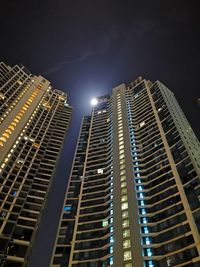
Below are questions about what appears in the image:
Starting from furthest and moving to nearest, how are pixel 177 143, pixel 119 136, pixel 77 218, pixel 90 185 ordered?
pixel 119 136, pixel 90 185, pixel 177 143, pixel 77 218

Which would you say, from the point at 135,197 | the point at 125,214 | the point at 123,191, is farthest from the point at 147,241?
the point at 123,191

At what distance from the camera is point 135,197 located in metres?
63.5

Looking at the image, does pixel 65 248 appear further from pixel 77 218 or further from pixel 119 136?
pixel 119 136

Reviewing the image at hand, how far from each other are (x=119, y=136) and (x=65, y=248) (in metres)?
38.4

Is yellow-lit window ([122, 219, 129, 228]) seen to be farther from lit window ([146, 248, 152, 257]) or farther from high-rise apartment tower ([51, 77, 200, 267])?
lit window ([146, 248, 152, 257])

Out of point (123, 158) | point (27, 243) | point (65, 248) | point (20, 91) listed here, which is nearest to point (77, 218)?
point (65, 248)

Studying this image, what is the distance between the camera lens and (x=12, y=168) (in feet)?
267

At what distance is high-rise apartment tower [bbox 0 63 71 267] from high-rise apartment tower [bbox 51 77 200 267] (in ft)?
30.0

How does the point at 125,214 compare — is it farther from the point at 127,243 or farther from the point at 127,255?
the point at 127,255

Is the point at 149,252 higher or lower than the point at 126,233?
lower

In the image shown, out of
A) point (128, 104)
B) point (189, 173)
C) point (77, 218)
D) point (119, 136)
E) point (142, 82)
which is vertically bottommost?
point (77, 218)

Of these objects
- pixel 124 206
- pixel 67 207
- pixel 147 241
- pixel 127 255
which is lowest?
pixel 127 255

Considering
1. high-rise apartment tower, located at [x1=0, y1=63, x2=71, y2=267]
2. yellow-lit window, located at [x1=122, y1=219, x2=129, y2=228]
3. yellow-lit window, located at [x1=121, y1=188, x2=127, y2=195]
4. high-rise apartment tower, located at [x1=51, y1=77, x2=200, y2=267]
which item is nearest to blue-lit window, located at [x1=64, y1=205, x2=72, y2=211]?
high-rise apartment tower, located at [x1=51, y1=77, x2=200, y2=267]

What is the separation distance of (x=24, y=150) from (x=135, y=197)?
42355 millimetres
